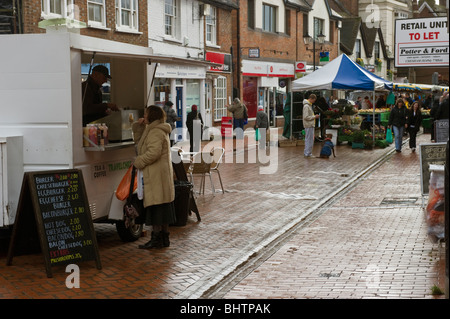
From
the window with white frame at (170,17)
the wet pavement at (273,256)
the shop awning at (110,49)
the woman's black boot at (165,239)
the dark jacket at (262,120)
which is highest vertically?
the window with white frame at (170,17)

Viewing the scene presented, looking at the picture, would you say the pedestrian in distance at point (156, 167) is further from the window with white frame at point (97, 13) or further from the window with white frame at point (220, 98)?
the window with white frame at point (220, 98)

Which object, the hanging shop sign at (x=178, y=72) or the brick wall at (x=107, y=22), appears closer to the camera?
the brick wall at (x=107, y=22)

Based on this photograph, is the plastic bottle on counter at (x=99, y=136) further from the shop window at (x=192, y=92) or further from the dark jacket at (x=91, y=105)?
the shop window at (x=192, y=92)

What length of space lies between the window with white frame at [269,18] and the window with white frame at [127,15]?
48.4 feet

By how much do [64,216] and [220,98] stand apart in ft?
84.5

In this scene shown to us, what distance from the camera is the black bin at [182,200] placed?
10.3 meters

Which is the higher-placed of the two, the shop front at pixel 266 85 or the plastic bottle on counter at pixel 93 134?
the shop front at pixel 266 85

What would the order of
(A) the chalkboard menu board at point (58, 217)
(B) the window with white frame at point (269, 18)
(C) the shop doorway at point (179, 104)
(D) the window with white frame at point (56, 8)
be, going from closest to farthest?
(A) the chalkboard menu board at point (58, 217) → (D) the window with white frame at point (56, 8) → (C) the shop doorway at point (179, 104) → (B) the window with white frame at point (269, 18)

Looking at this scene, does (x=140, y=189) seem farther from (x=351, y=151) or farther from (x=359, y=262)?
(x=351, y=151)

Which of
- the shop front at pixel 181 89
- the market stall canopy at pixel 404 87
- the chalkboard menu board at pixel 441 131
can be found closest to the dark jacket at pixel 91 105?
the chalkboard menu board at pixel 441 131

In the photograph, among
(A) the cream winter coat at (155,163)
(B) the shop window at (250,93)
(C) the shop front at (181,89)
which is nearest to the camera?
(A) the cream winter coat at (155,163)

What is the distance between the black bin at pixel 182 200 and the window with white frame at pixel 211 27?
2229 cm
